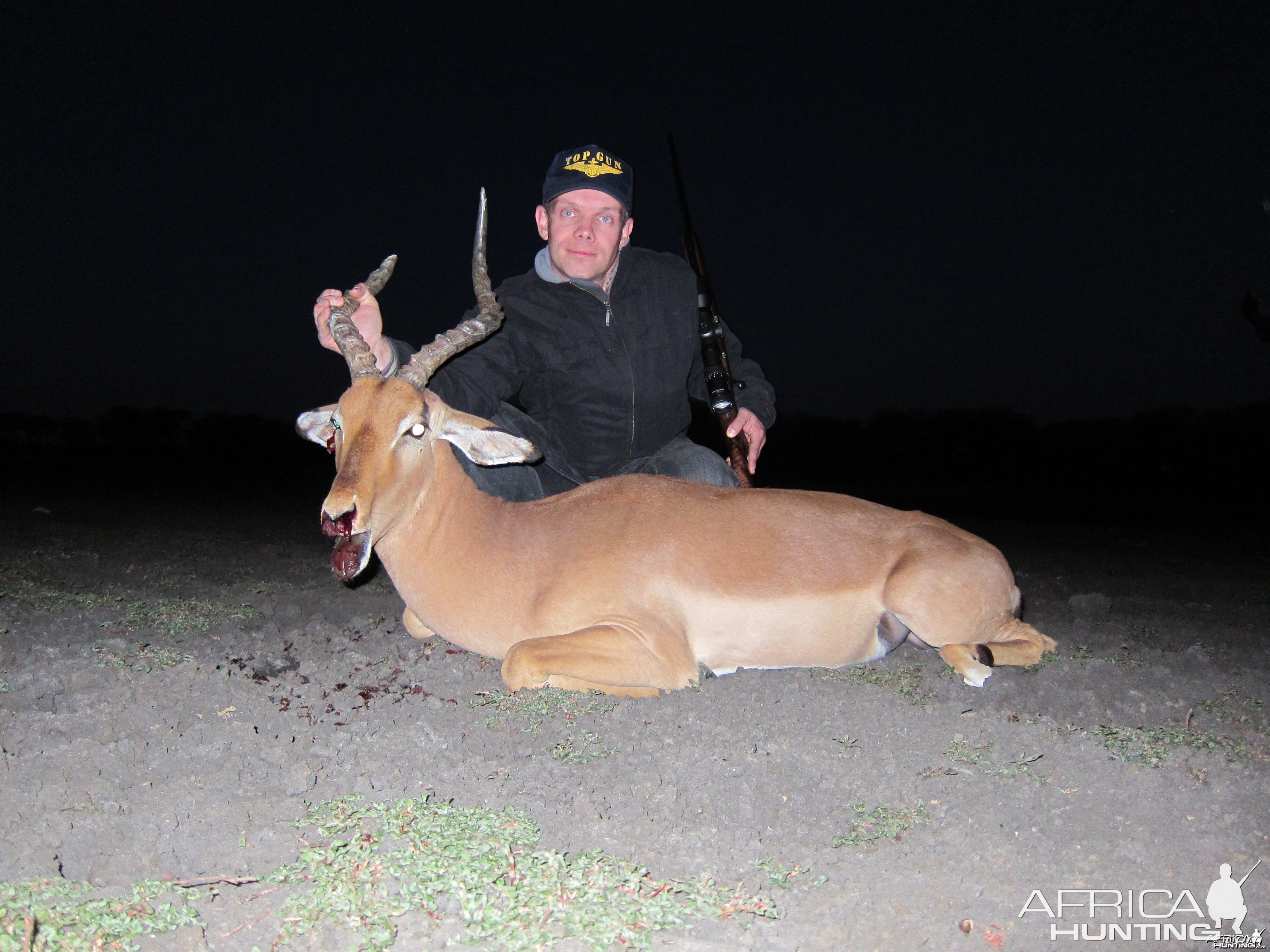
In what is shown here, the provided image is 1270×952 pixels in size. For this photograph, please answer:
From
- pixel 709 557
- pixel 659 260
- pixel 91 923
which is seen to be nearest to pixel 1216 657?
pixel 709 557

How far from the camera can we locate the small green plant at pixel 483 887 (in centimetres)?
227

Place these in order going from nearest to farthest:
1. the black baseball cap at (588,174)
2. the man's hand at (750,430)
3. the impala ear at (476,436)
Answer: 1. the impala ear at (476,436)
2. the black baseball cap at (588,174)
3. the man's hand at (750,430)

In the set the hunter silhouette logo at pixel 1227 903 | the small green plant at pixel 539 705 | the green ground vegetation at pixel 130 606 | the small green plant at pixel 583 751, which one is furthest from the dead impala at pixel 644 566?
the hunter silhouette logo at pixel 1227 903

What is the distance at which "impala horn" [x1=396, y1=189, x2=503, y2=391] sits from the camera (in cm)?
495

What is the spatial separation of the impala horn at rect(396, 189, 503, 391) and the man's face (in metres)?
0.92

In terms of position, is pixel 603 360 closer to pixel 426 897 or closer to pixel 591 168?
pixel 591 168

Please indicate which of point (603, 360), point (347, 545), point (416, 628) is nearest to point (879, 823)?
point (347, 545)

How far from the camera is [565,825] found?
9.48 ft

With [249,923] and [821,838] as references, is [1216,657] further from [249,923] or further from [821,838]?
[249,923]

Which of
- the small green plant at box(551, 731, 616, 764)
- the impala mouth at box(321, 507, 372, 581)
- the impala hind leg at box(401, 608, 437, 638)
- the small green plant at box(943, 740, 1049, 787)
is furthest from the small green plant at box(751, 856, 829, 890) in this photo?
the impala hind leg at box(401, 608, 437, 638)

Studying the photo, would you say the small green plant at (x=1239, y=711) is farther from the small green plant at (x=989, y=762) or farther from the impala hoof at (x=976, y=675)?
the small green plant at (x=989, y=762)

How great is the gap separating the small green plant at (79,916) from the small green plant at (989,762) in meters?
2.84

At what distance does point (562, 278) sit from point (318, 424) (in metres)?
2.22

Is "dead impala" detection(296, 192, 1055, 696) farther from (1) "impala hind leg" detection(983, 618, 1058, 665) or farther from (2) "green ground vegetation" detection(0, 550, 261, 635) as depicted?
(2) "green ground vegetation" detection(0, 550, 261, 635)
